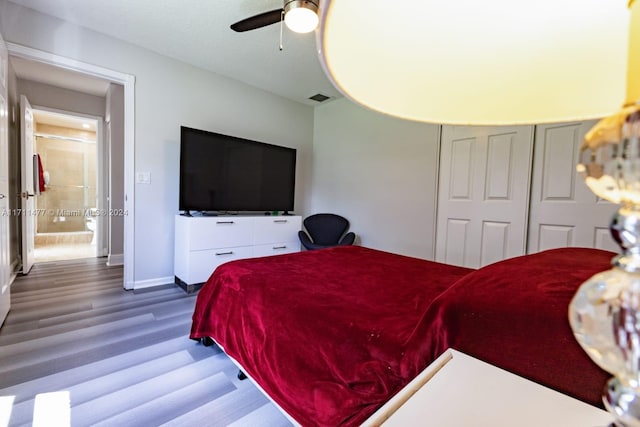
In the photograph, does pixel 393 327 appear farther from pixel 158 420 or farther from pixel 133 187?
pixel 133 187

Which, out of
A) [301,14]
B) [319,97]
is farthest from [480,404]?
[319,97]

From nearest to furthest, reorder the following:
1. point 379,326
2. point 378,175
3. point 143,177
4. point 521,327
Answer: point 521,327 < point 379,326 < point 143,177 < point 378,175

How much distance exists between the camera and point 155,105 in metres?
2.92

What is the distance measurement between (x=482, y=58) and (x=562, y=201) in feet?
8.10

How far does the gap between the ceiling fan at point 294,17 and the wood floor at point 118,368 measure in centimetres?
211

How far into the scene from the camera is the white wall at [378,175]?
9.96 feet

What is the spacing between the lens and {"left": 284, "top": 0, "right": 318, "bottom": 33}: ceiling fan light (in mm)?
1563

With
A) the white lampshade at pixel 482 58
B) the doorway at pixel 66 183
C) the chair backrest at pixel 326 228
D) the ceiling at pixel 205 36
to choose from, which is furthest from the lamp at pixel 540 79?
the doorway at pixel 66 183

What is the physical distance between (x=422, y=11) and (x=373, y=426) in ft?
1.98

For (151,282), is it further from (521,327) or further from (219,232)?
(521,327)

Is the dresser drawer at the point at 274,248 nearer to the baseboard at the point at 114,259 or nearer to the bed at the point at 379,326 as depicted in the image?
the bed at the point at 379,326

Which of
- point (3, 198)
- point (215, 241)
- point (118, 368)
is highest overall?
point (3, 198)

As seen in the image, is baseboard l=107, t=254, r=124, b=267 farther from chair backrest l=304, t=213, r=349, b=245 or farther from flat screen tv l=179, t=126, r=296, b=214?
chair backrest l=304, t=213, r=349, b=245

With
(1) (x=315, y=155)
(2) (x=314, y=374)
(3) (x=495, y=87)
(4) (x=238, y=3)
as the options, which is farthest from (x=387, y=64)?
(1) (x=315, y=155)
